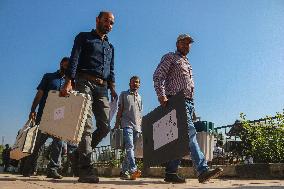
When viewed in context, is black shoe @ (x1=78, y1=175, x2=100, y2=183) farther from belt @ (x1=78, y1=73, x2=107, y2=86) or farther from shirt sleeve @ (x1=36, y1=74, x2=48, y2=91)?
shirt sleeve @ (x1=36, y1=74, x2=48, y2=91)

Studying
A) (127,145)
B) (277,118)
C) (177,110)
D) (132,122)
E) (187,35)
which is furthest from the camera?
(277,118)

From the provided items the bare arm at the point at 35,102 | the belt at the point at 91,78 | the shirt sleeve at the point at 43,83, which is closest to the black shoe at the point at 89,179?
the belt at the point at 91,78

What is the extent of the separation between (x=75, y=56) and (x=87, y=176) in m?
1.44

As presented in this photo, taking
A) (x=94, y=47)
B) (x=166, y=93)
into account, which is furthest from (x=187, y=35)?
(x=94, y=47)

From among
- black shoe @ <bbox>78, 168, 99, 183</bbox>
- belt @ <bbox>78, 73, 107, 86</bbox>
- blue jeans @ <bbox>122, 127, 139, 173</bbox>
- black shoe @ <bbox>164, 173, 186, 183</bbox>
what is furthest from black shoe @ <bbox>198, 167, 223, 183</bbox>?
blue jeans @ <bbox>122, 127, 139, 173</bbox>

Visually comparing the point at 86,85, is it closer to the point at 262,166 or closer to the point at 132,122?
the point at 132,122

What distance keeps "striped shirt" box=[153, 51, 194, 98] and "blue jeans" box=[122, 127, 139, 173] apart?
160cm

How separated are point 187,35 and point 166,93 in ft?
2.71

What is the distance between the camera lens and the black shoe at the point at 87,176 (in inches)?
163

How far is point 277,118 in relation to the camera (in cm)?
767

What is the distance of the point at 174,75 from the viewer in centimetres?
488

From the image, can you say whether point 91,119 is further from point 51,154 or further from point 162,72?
point 51,154

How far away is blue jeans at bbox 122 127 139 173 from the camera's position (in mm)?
5945

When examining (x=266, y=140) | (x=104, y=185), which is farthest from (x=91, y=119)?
(x=266, y=140)
